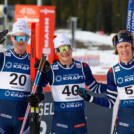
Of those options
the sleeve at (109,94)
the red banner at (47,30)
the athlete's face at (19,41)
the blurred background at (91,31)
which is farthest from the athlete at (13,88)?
the red banner at (47,30)

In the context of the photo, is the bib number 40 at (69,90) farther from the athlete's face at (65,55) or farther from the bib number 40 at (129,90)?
the bib number 40 at (129,90)

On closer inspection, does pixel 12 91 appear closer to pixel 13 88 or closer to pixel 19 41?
pixel 13 88

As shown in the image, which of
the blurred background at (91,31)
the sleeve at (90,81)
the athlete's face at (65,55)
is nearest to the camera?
the athlete's face at (65,55)

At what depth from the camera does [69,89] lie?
3574 mm

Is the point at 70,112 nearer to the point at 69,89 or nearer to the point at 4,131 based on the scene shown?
the point at 69,89

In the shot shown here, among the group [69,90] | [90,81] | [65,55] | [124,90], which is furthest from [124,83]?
[65,55]

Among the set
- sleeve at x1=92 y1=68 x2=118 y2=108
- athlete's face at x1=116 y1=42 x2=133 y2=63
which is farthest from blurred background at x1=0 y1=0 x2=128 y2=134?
athlete's face at x1=116 y1=42 x2=133 y2=63

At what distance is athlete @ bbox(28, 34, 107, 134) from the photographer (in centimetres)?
356

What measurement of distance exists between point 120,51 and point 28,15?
944 cm

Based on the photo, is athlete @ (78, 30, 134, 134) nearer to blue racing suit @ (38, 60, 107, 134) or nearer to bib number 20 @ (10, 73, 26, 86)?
blue racing suit @ (38, 60, 107, 134)

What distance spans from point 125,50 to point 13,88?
1.51 metres

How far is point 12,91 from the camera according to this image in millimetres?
3725

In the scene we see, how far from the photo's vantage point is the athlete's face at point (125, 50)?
3311mm

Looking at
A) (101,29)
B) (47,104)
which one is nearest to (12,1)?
(101,29)
